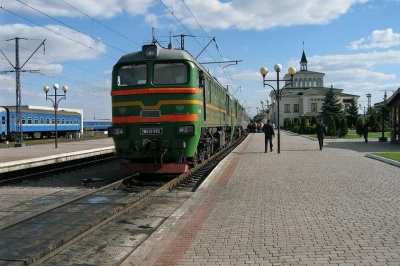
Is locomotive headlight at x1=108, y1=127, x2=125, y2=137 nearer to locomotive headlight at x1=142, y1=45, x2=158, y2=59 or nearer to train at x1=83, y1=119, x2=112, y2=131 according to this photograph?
locomotive headlight at x1=142, y1=45, x2=158, y2=59

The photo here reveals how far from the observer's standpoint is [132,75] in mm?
12445

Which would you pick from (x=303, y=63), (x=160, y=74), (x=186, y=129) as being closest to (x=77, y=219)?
(x=186, y=129)

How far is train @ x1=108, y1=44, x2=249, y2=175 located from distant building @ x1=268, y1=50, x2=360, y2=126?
72365 mm

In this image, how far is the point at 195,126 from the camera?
12117 mm

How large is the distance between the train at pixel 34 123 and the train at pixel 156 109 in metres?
32.5

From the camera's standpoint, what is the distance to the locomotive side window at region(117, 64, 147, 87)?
12.3m

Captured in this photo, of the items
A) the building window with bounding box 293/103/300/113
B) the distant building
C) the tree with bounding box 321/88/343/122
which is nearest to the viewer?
the tree with bounding box 321/88/343/122

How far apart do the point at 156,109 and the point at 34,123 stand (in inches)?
1461

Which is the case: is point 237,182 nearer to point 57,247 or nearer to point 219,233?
point 219,233

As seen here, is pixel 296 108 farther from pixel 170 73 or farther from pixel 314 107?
pixel 170 73

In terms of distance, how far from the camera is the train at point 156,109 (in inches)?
470

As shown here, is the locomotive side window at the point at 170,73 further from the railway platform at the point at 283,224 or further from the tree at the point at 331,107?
the tree at the point at 331,107

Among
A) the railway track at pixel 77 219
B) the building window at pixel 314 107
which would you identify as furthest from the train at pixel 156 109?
the building window at pixel 314 107

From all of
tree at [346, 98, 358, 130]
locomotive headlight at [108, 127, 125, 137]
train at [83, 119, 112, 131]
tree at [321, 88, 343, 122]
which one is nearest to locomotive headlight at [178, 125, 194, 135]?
locomotive headlight at [108, 127, 125, 137]
